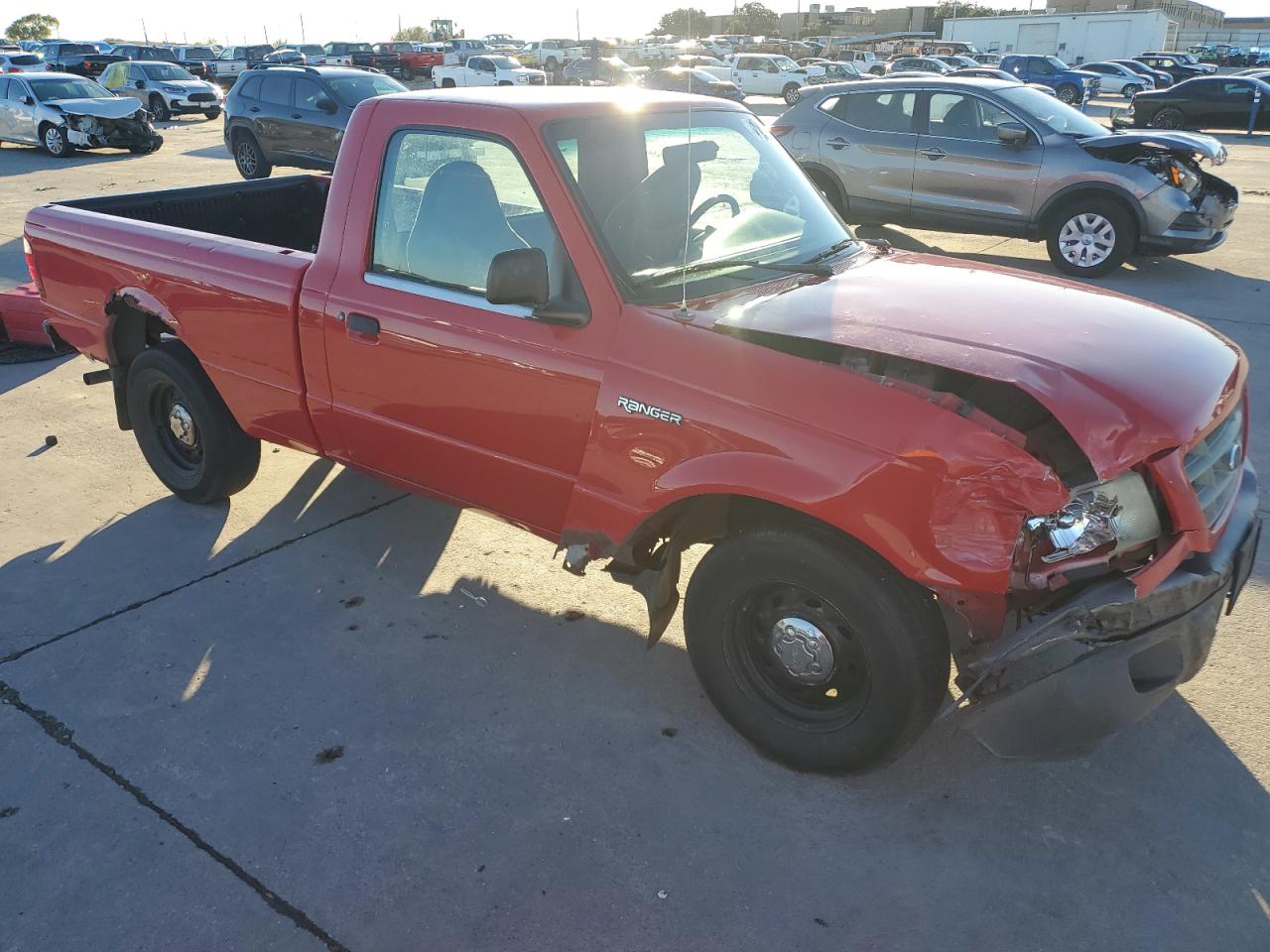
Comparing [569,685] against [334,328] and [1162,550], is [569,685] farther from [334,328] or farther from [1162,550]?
[1162,550]

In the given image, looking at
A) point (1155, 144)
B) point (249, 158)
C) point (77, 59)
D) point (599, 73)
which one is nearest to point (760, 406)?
point (599, 73)

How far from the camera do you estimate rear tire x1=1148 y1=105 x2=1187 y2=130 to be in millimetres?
23031

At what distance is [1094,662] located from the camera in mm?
2492

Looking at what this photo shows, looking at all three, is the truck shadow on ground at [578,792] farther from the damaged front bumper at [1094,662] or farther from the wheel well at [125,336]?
the wheel well at [125,336]

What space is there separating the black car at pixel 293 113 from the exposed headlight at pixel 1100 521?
14327 millimetres

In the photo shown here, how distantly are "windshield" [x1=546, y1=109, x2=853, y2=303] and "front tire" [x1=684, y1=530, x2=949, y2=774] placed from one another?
0.96 metres

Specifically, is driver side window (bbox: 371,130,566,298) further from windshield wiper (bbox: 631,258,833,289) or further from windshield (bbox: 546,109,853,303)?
windshield wiper (bbox: 631,258,833,289)

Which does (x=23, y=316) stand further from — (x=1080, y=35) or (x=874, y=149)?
(x=1080, y=35)

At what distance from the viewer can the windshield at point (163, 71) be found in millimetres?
27953

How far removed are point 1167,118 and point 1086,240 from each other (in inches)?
672

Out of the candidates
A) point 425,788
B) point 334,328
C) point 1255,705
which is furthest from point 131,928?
point 1255,705

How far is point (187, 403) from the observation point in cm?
471

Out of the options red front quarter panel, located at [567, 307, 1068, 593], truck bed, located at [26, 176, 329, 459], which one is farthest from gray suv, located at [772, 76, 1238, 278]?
red front quarter panel, located at [567, 307, 1068, 593]

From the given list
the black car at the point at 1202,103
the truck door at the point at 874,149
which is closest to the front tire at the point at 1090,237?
the truck door at the point at 874,149
